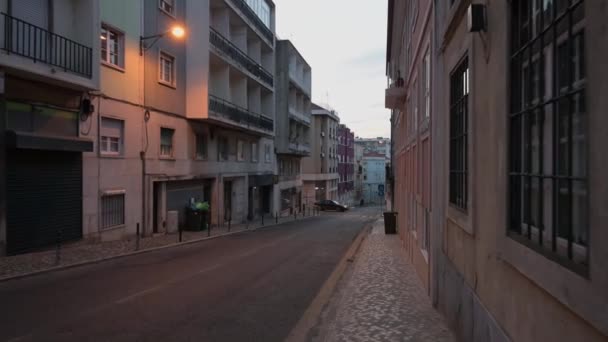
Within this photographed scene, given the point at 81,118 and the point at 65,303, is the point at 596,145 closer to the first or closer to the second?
the point at 65,303

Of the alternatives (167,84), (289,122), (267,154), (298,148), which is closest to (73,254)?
(167,84)

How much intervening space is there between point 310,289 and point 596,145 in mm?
8586

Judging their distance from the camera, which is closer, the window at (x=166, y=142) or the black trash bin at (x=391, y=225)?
the window at (x=166, y=142)

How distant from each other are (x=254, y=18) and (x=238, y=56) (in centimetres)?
513

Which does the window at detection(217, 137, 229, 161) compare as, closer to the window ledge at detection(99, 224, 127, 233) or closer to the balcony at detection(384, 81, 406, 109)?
the window ledge at detection(99, 224, 127, 233)

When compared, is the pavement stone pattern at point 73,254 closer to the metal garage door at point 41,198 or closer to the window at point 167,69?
the metal garage door at point 41,198

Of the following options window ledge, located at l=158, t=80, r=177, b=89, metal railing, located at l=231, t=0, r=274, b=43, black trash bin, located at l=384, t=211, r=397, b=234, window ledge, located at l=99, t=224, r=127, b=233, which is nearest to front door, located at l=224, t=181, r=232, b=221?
window ledge, located at l=158, t=80, r=177, b=89

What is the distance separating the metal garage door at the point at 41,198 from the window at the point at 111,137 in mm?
1600

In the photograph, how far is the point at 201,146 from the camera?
26.7 m

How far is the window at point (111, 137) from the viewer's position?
17500mm

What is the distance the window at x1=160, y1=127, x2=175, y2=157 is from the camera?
22192mm

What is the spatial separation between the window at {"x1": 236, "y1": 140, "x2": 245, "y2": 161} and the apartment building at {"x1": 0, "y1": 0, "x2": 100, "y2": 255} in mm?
→ 16469

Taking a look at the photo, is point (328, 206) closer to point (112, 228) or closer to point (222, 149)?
point (222, 149)

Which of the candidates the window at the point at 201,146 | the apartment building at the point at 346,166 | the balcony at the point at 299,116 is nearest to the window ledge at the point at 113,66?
the window at the point at 201,146
